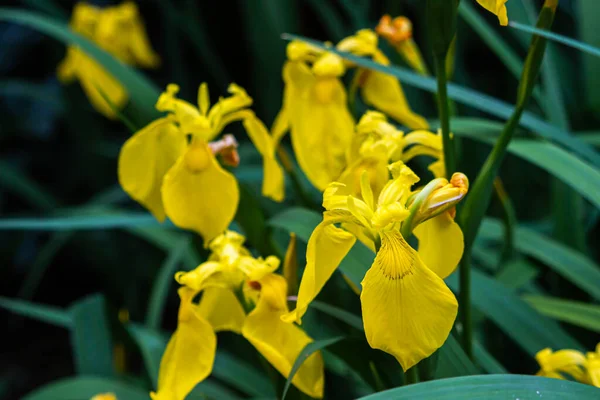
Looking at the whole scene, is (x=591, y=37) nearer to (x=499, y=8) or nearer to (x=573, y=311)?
(x=573, y=311)

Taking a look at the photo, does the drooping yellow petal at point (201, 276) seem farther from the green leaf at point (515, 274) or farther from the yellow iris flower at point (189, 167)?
the green leaf at point (515, 274)

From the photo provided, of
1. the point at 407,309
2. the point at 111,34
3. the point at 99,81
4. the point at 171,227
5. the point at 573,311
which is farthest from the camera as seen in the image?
the point at 111,34

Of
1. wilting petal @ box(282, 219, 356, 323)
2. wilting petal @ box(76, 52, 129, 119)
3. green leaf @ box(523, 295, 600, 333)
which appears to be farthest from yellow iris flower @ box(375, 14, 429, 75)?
wilting petal @ box(76, 52, 129, 119)

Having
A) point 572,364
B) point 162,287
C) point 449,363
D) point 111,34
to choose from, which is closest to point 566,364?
point 572,364

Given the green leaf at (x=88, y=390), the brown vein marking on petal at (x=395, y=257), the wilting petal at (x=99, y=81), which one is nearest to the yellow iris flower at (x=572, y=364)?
the brown vein marking on petal at (x=395, y=257)

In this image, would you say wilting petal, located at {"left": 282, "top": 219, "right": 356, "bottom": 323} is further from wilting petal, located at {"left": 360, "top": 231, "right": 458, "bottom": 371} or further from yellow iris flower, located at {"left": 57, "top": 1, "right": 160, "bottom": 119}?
yellow iris flower, located at {"left": 57, "top": 1, "right": 160, "bottom": 119}

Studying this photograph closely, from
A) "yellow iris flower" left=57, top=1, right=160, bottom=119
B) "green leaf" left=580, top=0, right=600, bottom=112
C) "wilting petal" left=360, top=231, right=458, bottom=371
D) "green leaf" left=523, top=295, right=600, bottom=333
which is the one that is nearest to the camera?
"wilting petal" left=360, top=231, right=458, bottom=371
